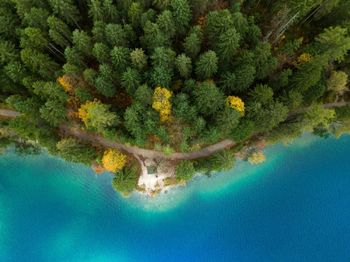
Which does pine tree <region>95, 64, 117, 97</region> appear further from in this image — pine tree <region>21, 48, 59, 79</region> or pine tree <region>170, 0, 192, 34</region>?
pine tree <region>170, 0, 192, 34</region>

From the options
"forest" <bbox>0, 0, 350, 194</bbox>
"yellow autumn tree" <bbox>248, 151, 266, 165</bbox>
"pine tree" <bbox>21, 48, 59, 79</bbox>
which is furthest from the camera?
"yellow autumn tree" <bbox>248, 151, 266, 165</bbox>

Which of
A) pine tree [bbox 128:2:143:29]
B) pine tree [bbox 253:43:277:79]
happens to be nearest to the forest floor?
pine tree [bbox 253:43:277:79]

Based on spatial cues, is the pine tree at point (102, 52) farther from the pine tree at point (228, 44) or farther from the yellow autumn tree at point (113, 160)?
the pine tree at point (228, 44)

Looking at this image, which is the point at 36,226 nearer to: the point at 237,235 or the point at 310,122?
the point at 237,235

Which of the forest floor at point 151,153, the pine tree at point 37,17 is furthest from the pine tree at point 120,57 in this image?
the forest floor at point 151,153

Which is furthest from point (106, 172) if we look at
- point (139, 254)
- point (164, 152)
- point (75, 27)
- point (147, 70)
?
point (75, 27)

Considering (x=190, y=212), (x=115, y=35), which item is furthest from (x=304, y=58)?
(x=190, y=212)
